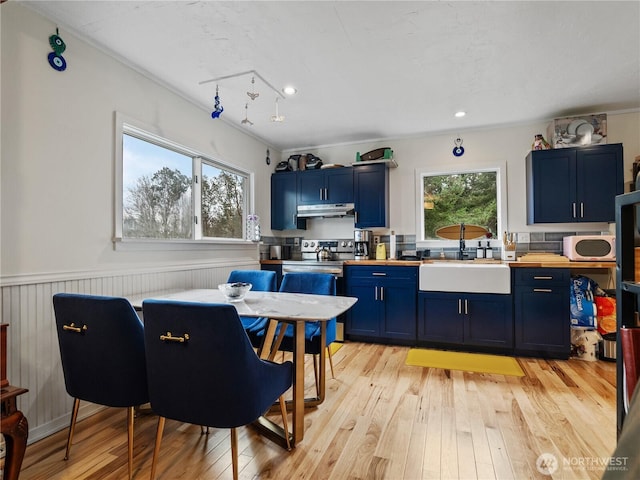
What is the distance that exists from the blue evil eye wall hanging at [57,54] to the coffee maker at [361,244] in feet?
10.4

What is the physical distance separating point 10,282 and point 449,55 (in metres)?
3.13

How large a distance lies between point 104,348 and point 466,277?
3116 mm

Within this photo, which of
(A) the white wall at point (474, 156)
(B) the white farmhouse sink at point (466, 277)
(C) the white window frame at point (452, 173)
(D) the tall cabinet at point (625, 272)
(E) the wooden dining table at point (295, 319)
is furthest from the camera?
(C) the white window frame at point (452, 173)

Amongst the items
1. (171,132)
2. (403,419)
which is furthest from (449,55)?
(403,419)

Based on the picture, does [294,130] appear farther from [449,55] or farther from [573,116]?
[573,116]

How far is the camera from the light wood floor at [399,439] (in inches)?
65.1

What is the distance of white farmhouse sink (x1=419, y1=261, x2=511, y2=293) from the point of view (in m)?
3.34

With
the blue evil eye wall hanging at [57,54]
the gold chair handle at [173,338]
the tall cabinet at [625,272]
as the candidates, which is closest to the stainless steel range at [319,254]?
the gold chair handle at [173,338]

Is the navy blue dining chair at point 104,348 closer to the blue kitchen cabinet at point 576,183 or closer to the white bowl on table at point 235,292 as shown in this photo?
the white bowl on table at point 235,292

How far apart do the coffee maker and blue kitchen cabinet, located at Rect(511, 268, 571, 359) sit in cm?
163

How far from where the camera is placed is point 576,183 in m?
3.44

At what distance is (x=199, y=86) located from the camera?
2.93 meters

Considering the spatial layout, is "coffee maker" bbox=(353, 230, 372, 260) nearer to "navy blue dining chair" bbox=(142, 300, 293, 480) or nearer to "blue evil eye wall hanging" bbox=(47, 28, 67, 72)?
"navy blue dining chair" bbox=(142, 300, 293, 480)

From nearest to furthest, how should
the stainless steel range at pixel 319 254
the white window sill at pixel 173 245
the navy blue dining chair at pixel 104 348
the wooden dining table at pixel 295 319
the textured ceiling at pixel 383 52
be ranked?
the navy blue dining chair at pixel 104 348
the wooden dining table at pixel 295 319
the textured ceiling at pixel 383 52
the white window sill at pixel 173 245
the stainless steel range at pixel 319 254
